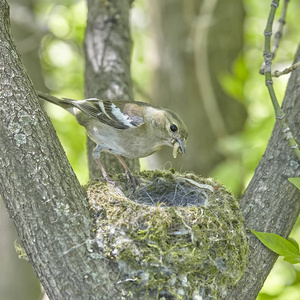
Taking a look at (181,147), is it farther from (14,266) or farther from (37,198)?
(14,266)

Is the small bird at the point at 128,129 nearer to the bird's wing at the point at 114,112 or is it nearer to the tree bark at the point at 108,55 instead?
the bird's wing at the point at 114,112

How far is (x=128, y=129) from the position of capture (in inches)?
173

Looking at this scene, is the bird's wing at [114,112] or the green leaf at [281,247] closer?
the green leaf at [281,247]

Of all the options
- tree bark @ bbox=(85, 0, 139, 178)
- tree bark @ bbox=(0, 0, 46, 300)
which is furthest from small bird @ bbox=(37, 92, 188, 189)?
tree bark @ bbox=(0, 0, 46, 300)

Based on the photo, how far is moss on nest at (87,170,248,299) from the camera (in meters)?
2.98

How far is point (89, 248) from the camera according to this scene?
9.55 ft

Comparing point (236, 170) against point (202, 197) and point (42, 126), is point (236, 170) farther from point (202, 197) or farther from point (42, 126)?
point (42, 126)

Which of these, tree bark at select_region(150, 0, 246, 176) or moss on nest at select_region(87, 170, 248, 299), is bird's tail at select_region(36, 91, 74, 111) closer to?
moss on nest at select_region(87, 170, 248, 299)

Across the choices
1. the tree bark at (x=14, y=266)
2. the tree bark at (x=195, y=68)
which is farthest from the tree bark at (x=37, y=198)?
the tree bark at (x=195, y=68)

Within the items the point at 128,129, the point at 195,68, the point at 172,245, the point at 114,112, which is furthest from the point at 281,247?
the point at 195,68

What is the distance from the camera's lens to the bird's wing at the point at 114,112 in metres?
4.38

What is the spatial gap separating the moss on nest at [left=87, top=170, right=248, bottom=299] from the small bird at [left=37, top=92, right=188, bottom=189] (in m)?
0.87

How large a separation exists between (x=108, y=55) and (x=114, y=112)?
0.87 metres

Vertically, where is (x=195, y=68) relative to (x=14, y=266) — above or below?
above
